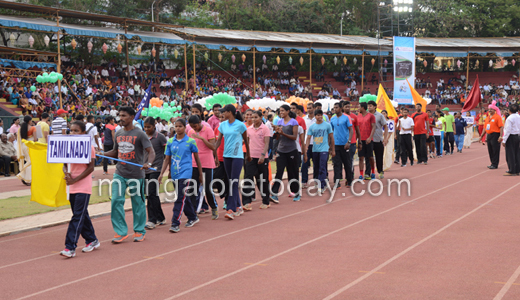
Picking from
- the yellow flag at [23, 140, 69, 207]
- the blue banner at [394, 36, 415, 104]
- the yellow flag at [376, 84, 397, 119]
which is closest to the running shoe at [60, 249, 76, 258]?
the yellow flag at [23, 140, 69, 207]

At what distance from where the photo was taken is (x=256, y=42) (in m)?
37.3

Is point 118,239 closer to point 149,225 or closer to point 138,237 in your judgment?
point 138,237

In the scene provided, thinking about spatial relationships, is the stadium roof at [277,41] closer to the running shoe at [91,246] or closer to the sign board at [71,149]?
the sign board at [71,149]

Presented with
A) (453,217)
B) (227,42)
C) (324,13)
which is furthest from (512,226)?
(324,13)

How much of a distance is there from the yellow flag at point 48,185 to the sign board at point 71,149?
1.41 metres

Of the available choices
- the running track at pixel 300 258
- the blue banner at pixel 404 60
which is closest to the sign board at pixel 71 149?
the running track at pixel 300 258

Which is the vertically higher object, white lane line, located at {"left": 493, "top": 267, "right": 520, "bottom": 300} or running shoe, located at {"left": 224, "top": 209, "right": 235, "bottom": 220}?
white lane line, located at {"left": 493, "top": 267, "right": 520, "bottom": 300}

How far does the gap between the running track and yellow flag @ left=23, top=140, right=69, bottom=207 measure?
0.55m

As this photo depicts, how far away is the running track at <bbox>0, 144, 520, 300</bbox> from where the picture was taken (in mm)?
5441

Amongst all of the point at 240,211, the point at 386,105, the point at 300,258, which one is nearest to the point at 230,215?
the point at 240,211

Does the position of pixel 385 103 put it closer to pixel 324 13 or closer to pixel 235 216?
pixel 235 216

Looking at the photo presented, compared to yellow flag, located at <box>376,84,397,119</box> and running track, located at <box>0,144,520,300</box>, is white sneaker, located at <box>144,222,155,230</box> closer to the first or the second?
running track, located at <box>0,144,520,300</box>

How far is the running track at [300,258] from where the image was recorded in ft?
17.9

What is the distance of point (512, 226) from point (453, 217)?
101cm
